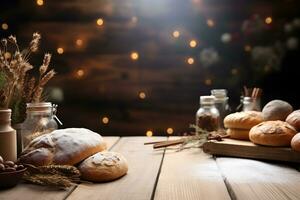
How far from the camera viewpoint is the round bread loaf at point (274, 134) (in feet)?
4.14

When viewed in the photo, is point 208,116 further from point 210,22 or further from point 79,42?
point 79,42

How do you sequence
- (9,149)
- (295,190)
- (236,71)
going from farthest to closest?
(236,71) < (9,149) < (295,190)

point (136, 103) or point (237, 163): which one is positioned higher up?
point (136, 103)

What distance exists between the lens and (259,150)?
128cm

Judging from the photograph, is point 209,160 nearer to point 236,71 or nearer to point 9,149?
point 9,149

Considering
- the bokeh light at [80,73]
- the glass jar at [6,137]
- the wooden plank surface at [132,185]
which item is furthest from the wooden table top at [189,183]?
the bokeh light at [80,73]

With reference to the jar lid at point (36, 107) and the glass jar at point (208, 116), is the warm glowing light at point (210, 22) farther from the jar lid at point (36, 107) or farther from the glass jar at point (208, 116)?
the jar lid at point (36, 107)

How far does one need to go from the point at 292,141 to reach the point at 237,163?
193 millimetres

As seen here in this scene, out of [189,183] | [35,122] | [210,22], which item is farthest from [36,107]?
[210,22]

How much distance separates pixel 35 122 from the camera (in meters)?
1.25

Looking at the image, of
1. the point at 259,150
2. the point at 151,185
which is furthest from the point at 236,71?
the point at 151,185

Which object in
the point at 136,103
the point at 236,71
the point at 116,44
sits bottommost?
the point at 136,103

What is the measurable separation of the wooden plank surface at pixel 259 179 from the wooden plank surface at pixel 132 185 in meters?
0.21

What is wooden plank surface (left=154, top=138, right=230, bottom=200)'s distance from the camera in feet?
2.89
